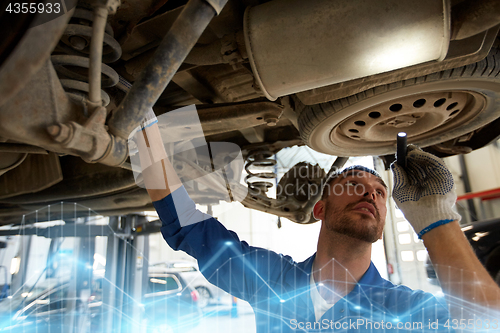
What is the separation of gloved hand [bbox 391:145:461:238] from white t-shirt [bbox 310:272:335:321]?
307mm

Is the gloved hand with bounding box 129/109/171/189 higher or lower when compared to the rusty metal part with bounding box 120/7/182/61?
lower

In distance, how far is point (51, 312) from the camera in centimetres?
228

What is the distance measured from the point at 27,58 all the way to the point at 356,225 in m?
0.78

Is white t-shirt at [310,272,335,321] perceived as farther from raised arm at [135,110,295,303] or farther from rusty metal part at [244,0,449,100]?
rusty metal part at [244,0,449,100]

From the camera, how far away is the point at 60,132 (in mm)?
426

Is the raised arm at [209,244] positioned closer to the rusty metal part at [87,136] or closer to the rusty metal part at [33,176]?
the rusty metal part at [87,136]

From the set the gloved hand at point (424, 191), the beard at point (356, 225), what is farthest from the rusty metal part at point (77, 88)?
the gloved hand at point (424, 191)

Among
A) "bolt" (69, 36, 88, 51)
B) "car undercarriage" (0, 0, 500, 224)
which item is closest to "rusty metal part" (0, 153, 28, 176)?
"car undercarriage" (0, 0, 500, 224)

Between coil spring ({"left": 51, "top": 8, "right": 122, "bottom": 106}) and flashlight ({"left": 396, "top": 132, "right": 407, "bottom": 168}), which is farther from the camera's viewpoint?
flashlight ({"left": 396, "top": 132, "right": 407, "bottom": 168})

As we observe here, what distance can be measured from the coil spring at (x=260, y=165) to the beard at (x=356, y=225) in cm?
64

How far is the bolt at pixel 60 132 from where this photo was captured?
16.7 inches

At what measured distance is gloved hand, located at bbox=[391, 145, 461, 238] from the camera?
81 cm

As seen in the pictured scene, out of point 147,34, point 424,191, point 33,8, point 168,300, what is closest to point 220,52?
point 147,34

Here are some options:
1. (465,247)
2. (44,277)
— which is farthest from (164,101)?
(44,277)
